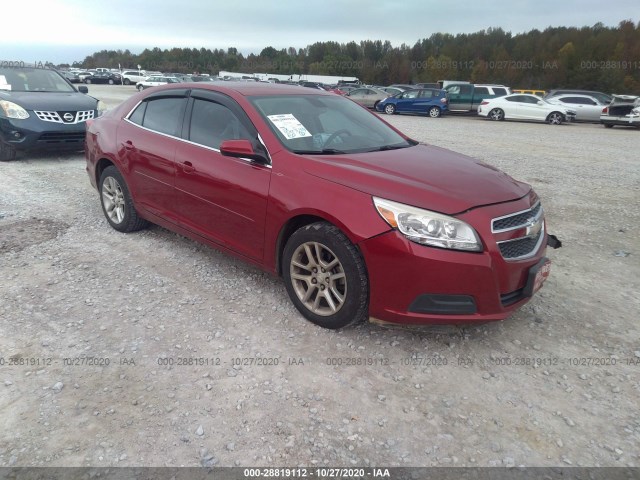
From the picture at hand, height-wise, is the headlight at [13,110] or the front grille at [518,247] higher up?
the headlight at [13,110]

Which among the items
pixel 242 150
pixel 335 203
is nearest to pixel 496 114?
pixel 242 150

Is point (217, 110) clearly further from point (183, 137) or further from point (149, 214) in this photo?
point (149, 214)

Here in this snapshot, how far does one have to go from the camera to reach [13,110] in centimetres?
788

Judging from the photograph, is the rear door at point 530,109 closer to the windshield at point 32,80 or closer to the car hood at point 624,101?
the car hood at point 624,101

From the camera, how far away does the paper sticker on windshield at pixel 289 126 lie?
3664 mm

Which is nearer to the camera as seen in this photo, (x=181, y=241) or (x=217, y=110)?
(x=217, y=110)

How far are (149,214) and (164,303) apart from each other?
1307 millimetres

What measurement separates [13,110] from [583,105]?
2343cm

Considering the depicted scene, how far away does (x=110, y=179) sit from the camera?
505 cm

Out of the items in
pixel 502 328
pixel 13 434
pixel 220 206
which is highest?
pixel 220 206

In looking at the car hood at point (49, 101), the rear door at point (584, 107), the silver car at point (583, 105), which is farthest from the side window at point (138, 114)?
the rear door at point (584, 107)

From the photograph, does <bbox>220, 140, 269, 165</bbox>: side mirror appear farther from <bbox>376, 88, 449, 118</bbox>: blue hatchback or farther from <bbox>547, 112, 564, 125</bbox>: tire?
<bbox>376, 88, 449, 118</bbox>: blue hatchback

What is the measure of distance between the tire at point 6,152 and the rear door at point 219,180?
19.0 ft

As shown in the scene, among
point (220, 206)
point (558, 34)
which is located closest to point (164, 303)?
point (220, 206)
